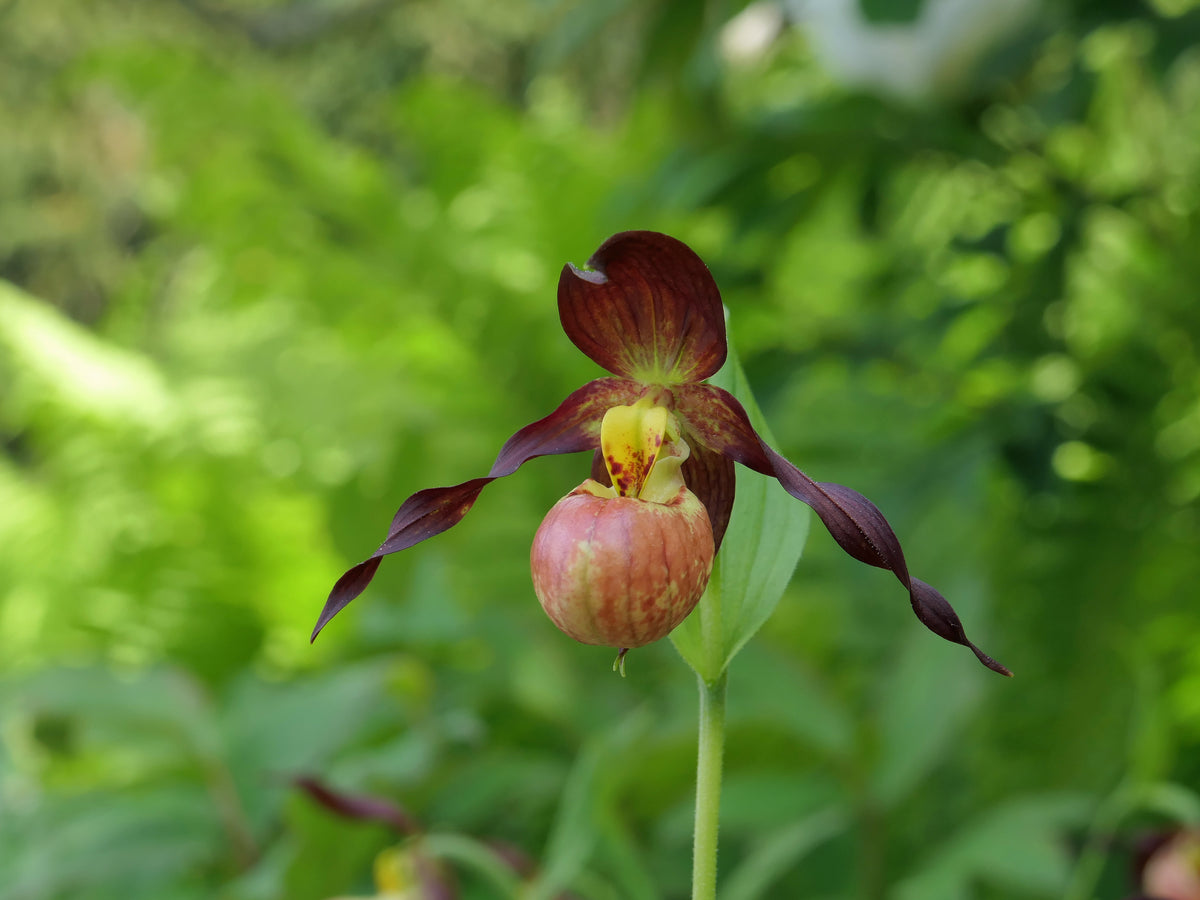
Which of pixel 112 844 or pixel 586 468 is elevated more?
pixel 586 468

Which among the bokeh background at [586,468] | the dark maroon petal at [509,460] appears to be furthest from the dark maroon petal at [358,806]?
the dark maroon petal at [509,460]

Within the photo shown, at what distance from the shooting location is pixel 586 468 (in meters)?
1.02

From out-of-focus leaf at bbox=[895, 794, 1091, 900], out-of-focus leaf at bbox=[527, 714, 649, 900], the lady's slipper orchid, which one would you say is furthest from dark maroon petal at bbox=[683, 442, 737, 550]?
out-of-focus leaf at bbox=[895, 794, 1091, 900]

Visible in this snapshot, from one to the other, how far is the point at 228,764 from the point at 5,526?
2.88 ft

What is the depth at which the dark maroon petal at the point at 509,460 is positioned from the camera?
0.25 m

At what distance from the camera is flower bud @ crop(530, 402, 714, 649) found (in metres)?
0.23

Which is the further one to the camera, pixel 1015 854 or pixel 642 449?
pixel 1015 854

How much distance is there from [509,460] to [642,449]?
3 centimetres

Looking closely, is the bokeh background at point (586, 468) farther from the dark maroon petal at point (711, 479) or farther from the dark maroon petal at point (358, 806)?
the dark maroon petal at point (711, 479)

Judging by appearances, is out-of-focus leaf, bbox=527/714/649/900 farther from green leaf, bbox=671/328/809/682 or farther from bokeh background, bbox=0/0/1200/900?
green leaf, bbox=671/328/809/682

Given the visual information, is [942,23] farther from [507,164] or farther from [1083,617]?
[507,164]

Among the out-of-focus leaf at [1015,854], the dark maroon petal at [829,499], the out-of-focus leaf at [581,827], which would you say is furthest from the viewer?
the out-of-focus leaf at [1015,854]

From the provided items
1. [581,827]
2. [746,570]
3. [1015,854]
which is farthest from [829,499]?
[1015,854]

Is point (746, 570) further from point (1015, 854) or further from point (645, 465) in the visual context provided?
point (1015, 854)
